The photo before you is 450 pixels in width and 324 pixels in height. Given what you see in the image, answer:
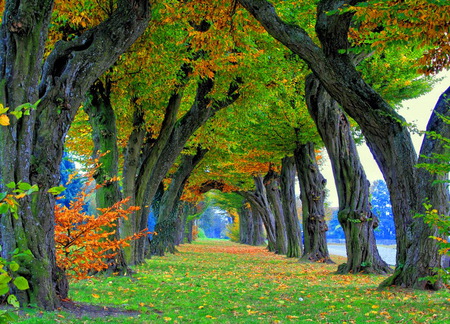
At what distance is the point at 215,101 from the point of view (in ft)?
47.4

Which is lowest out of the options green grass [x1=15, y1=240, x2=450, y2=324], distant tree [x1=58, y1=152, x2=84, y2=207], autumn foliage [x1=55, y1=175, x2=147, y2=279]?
green grass [x1=15, y1=240, x2=450, y2=324]

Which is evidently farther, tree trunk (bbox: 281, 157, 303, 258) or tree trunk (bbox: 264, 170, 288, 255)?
tree trunk (bbox: 264, 170, 288, 255)

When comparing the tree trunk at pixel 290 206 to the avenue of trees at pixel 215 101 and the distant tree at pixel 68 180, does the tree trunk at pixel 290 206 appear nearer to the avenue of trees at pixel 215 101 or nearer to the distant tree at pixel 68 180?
the avenue of trees at pixel 215 101

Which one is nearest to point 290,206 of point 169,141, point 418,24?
point 169,141

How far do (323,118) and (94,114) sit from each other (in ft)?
21.5

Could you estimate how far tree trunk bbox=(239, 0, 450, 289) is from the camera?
7602 millimetres

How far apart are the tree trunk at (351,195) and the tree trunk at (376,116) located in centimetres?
465

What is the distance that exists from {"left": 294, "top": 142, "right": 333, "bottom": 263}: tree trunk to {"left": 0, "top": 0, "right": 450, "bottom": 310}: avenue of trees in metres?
0.06

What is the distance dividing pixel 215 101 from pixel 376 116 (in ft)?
25.0

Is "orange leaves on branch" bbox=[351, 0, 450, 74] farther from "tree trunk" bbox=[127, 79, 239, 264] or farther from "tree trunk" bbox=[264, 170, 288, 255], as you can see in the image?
"tree trunk" bbox=[264, 170, 288, 255]

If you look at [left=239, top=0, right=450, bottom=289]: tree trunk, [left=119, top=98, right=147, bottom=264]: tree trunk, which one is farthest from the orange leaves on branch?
[left=119, top=98, right=147, bottom=264]: tree trunk

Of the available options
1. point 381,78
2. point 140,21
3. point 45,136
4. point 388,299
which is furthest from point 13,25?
point 381,78

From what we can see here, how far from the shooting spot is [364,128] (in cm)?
800

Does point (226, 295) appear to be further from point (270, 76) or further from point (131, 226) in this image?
point (270, 76)
